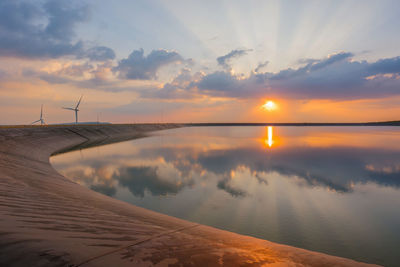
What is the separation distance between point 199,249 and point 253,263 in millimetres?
1270

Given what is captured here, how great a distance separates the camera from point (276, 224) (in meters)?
9.47

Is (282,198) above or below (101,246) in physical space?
below

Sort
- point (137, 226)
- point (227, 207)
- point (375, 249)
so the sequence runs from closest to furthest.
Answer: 1. point (137, 226)
2. point (375, 249)
3. point (227, 207)

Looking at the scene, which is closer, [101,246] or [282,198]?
[101,246]

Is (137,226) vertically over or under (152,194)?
over

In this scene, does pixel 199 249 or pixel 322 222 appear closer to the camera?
pixel 199 249

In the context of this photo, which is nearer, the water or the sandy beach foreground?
the sandy beach foreground

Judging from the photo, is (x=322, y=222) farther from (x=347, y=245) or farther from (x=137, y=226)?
(x=137, y=226)

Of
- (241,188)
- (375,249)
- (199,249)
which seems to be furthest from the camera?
(241,188)

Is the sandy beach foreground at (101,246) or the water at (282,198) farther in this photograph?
the water at (282,198)

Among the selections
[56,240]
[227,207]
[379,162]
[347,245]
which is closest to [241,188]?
[227,207]

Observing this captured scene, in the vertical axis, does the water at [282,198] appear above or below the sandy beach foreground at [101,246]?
below

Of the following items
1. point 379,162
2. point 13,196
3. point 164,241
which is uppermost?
point 13,196

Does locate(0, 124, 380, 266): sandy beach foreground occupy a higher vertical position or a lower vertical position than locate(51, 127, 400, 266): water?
higher
